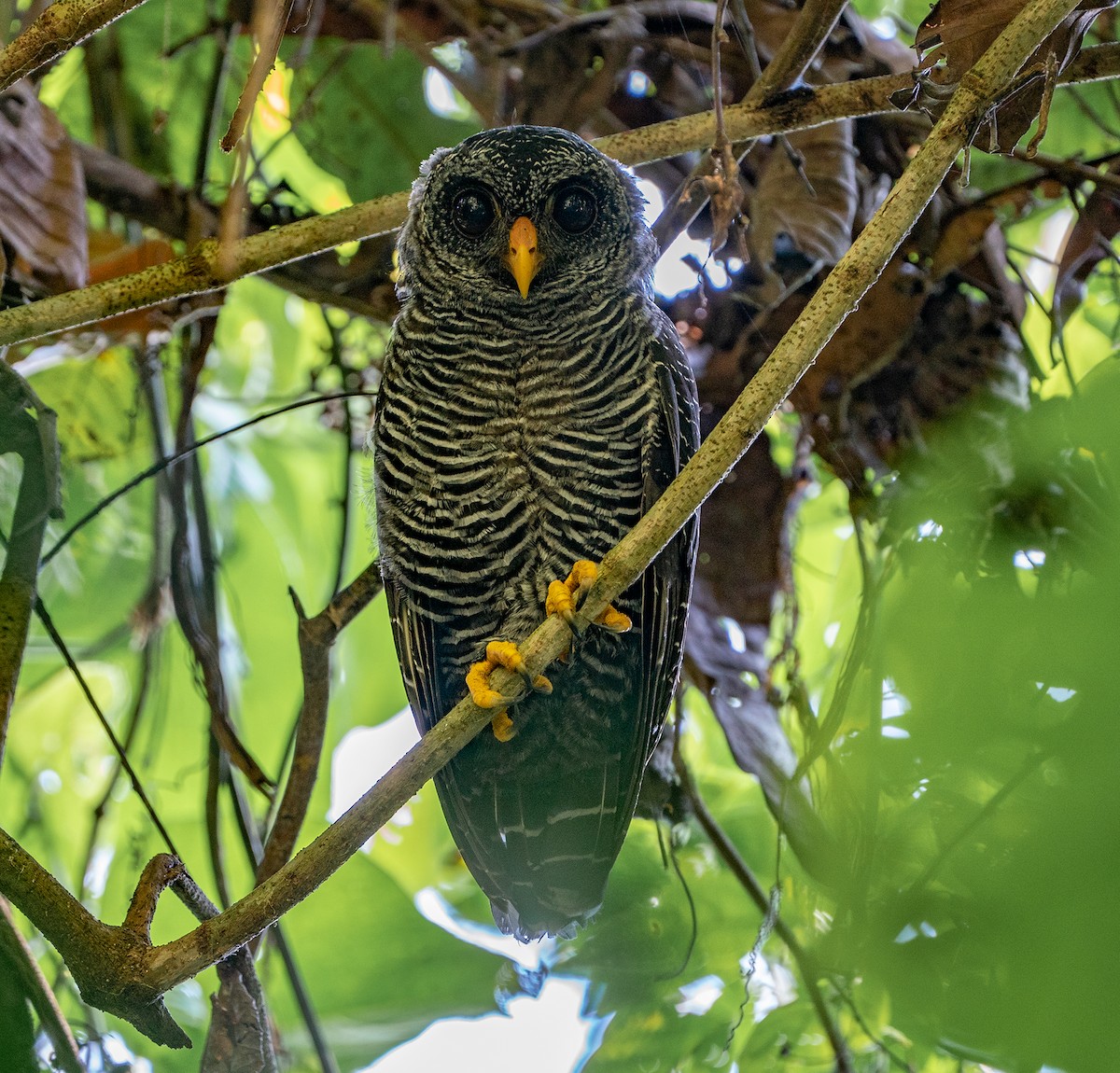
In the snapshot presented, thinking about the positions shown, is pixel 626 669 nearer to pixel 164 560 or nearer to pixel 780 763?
pixel 780 763

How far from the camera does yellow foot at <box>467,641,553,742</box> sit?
1.48 meters

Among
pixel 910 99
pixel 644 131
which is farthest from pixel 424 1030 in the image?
pixel 910 99

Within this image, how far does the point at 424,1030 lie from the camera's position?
2.26 meters

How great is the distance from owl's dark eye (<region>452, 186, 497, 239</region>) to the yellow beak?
0.10 metres

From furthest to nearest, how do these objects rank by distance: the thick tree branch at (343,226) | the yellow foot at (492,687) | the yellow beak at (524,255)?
the yellow beak at (524,255) → the thick tree branch at (343,226) → the yellow foot at (492,687)

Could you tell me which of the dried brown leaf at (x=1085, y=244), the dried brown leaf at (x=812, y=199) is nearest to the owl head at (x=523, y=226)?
the dried brown leaf at (x=812, y=199)

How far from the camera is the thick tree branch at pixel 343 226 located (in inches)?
63.7

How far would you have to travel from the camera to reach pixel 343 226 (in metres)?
1.73

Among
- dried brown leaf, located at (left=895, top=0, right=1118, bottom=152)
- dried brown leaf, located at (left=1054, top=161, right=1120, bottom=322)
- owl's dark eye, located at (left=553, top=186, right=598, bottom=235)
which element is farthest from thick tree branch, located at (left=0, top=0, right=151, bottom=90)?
dried brown leaf, located at (left=1054, top=161, right=1120, bottom=322)

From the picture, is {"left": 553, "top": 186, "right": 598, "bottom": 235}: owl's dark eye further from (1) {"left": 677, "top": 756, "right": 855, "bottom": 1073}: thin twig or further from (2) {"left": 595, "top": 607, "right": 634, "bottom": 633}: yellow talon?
(1) {"left": 677, "top": 756, "right": 855, "bottom": 1073}: thin twig

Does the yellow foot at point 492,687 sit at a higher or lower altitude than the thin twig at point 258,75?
lower

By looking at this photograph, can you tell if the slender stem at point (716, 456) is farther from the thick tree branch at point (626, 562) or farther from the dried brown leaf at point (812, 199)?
the dried brown leaf at point (812, 199)

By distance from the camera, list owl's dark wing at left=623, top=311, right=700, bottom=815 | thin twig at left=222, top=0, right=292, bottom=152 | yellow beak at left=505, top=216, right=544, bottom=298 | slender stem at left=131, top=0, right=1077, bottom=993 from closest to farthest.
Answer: thin twig at left=222, top=0, right=292, bottom=152 → slender stem at left=131, top=0, right=1077, bottom=993 → owl's dark wing at left=623, top=311, right=700, bottom=815 → yellow beak at left=505, top=216, right=544, bottom=298

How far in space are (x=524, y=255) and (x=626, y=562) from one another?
0.99 meters
